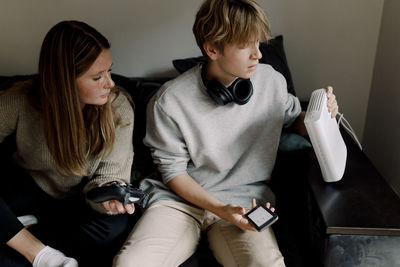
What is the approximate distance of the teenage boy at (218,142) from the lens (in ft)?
3.62

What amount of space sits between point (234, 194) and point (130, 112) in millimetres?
451

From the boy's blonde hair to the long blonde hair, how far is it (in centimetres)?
34

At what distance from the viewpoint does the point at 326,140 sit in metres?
1.06

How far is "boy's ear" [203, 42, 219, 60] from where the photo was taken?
115 cm

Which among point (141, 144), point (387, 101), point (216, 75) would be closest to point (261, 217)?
point (216, 75)

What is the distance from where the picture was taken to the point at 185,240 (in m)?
1.17

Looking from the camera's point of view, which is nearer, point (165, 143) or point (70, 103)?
point (70, 103)

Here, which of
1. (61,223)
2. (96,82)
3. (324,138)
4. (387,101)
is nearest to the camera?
(324,138)

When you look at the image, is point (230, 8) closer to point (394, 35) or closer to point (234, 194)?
point (234, 194)

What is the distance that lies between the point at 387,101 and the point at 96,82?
1.30 m

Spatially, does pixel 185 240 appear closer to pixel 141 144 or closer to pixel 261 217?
pixel 261 217

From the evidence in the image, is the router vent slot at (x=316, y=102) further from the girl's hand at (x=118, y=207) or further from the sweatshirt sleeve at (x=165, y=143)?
the girl's hand at (x=118, y=207)

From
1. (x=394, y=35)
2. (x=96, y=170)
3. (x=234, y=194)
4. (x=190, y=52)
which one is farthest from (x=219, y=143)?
(x=394, y=35)

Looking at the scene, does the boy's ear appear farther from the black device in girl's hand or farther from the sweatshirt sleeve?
the black device in girl's hand
